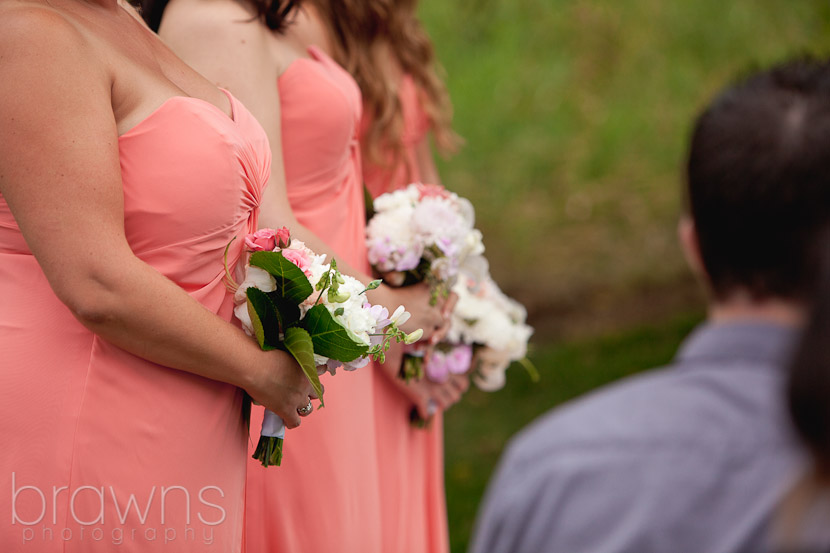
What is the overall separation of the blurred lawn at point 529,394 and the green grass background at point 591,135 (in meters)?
0.04

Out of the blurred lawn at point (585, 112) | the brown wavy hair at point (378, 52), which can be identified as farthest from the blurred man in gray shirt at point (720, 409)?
the blurred lawn at point (585, 112)

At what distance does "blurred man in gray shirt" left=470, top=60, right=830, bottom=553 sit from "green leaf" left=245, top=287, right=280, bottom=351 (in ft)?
3.20

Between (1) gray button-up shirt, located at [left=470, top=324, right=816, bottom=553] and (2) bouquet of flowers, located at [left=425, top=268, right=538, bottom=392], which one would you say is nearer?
(1) gray button-up shirt, located at [left=470, top=324, right=816, bottom=553]

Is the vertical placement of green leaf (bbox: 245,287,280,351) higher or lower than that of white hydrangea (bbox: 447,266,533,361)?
higher

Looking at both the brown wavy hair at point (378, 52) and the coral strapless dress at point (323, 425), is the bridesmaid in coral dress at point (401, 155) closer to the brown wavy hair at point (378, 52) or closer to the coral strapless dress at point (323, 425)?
the brown wavy hair at point (378, 52)

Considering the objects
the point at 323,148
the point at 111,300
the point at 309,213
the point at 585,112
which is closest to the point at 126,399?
the point at 111,300

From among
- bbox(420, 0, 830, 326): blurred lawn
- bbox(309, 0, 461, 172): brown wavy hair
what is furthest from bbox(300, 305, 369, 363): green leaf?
bbox(420, 0, 830, 326): blurred lawn

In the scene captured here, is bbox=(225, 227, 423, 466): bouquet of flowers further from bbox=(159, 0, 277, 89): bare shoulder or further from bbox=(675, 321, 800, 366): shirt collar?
bbox=(675, 321, 800, 366): shirt collar

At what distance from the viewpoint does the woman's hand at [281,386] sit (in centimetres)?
208

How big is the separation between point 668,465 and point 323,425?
1.60m

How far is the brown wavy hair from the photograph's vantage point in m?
3.11

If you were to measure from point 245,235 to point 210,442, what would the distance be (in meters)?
0.52

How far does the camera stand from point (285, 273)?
6.61ft

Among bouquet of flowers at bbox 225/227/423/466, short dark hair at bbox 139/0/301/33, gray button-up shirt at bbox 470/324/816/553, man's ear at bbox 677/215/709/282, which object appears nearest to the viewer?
gray button-up shirt at bbox 470/324/816/553
